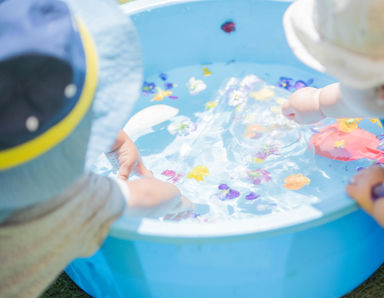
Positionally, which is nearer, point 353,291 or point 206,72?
point 353,291

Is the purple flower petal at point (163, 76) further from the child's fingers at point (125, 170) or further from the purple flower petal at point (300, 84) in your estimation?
the child's fingers at point (125, 170)

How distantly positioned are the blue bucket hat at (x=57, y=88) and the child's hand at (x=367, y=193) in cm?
55

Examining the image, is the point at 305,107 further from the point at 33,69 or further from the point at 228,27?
the point at 33,69

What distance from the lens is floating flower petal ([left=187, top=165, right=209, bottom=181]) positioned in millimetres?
1596

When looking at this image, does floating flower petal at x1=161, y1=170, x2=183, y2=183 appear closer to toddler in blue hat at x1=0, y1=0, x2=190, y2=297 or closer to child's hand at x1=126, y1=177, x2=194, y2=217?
child's hand at x1=126, y1=177, x2=194, y2=217

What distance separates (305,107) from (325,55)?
494 mm

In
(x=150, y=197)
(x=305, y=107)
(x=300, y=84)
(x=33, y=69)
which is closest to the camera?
(x=33, y=69)

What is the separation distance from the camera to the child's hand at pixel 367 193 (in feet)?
3.01

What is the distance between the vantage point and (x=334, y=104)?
1273mm

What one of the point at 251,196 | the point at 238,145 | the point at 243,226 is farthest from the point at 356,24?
the point at 238,145

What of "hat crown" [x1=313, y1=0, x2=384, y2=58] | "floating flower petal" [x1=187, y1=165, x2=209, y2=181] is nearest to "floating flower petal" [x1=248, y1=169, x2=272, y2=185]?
"floating flower petal" [x1=187, y1=165, x2=209, y2=181]

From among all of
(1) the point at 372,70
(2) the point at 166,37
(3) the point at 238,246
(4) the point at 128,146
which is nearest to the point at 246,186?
(4) the point at 128,146

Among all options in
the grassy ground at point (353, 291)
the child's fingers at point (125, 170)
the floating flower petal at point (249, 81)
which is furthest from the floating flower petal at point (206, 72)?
the grassy ground at point (353, 291)

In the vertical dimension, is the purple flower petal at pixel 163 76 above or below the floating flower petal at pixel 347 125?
above
